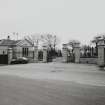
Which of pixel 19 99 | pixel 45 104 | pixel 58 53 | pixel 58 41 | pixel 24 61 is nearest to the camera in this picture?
pixel 45 104

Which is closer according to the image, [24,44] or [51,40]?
[24,44]

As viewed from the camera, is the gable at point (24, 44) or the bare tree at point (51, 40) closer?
the gable at point (24, 44)

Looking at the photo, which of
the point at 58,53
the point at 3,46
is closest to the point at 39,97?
the point at 3,46

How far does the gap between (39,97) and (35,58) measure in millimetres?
27989

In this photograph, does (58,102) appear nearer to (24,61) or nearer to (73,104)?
(73,104)

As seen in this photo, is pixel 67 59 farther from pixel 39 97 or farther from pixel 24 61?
pixel 39 97

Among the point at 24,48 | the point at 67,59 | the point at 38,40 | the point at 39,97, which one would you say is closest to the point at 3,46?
the point at 24,48

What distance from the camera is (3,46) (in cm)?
4797

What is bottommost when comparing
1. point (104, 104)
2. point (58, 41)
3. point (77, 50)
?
point (104, 104)

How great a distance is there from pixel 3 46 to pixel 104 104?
45.6 metres

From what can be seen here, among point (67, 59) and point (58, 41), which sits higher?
point (58, 41)

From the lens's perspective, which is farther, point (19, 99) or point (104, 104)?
point (19, 99)

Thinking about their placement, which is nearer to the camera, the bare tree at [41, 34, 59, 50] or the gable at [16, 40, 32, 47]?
the gable at [16, 40, 32, 47]

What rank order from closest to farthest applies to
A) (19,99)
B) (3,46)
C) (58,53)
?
(19,99) → (3,46) → (58,53)
